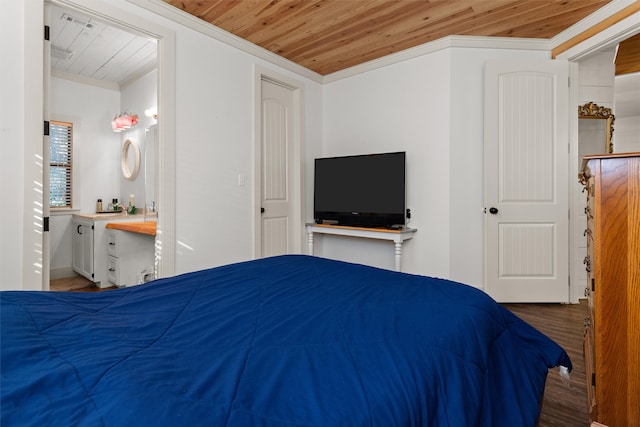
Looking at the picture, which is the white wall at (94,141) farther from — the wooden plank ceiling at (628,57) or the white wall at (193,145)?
the wooden plank ceiling at (628,57)

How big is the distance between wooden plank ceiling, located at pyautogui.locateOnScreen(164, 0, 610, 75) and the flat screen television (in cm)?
116

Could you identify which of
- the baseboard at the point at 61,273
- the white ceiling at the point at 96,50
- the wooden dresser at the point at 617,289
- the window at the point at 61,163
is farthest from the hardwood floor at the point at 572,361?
the window at the point at 61,163

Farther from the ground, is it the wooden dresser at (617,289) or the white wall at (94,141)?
the white wall at (94,141)

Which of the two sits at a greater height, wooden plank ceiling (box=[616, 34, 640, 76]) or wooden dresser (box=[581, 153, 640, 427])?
wooden plank ceiling (box=[616, 34, 640, 76])

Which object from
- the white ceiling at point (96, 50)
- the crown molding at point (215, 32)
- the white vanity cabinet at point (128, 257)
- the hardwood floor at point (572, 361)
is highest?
the white ceiling at point (96, 50)

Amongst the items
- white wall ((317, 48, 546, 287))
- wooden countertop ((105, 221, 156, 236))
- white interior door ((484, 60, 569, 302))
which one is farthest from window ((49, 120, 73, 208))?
white interior door ((484, 60, 569, 302))

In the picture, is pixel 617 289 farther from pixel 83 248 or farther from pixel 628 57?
pixel 83 248

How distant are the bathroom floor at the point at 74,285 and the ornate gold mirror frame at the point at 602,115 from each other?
5540mm

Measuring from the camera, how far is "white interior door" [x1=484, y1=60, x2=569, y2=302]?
325cm

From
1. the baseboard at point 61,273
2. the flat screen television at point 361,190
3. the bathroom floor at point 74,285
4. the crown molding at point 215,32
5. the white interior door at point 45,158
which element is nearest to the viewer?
the white interior door at point 45,158

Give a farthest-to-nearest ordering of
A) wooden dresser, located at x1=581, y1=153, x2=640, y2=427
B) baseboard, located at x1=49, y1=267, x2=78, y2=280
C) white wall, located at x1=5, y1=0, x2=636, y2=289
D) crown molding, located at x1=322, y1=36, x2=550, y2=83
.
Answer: baseboard, located at x1=49, y1=267, x2=78, y2=280, crown molding, located at x1=322, y1=36, x2=550, y2=83, white wall, located at x1=5, y1=0, x2=636, y2=289, wooden dresser, located at x1=581, y1=153, x2=640, y2=427

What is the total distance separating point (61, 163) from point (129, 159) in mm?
806

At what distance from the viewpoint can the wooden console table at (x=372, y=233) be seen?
3350mm

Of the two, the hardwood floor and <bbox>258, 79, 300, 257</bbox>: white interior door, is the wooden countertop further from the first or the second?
the hardwood floor
